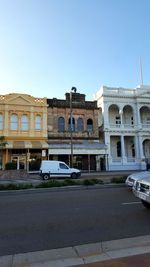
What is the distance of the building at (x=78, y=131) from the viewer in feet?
107

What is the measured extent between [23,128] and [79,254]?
29.0 meters

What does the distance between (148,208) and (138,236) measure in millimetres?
3055

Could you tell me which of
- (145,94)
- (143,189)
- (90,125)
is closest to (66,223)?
(143,189)

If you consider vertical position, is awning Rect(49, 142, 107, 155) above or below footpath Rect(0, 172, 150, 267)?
above

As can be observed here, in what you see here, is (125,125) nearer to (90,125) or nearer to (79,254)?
(90,125)

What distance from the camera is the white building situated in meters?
36.6

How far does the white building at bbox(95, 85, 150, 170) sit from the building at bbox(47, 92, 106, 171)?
6.11 ft

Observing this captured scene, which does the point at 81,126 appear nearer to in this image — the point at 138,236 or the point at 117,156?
the point at 117,156

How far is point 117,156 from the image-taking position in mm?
38438

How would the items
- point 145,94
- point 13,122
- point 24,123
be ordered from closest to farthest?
1. point 13,122
2. point 24,123
3. point 145,94

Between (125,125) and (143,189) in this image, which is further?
(125,125)

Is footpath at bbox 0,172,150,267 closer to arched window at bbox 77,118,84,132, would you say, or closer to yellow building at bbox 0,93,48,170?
yellow building at bbox 0,93,48,170

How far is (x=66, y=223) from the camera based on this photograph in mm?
6828

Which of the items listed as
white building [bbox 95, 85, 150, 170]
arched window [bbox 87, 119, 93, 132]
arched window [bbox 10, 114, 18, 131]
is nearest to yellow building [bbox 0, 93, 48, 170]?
arched window [bbox 10, 114, 18, 131]
